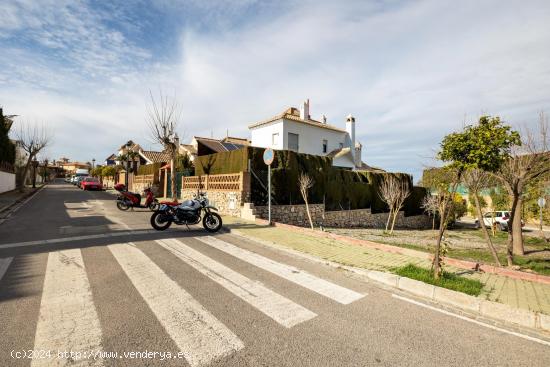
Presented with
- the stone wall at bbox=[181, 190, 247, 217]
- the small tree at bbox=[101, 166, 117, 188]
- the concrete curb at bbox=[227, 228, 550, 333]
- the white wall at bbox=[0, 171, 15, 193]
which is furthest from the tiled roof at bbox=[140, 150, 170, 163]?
the concrete curb at bbox=[227, 228, 550, 333]

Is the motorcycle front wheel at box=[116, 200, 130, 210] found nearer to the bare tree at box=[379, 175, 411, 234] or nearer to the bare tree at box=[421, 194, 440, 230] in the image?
the bare tree at box=[379, 175, 411, 234]

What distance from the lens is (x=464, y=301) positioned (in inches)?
166

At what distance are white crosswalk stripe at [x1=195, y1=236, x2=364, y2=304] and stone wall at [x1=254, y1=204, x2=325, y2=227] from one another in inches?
237

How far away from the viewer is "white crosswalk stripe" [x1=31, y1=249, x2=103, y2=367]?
278cm

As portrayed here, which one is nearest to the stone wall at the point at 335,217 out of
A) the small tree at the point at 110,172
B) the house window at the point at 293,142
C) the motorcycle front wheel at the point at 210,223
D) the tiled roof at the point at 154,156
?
the motorcycle front wheel at the point at 210,223

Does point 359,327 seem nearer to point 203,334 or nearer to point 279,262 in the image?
point 203,334

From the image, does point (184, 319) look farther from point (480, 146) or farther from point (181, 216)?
point (181, 216)

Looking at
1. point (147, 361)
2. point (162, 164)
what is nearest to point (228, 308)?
point (147, 361)

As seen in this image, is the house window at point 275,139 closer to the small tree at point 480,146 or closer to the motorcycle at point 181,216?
the motorcycle at point 181,216

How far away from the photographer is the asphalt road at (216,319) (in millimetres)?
2781

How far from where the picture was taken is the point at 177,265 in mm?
5531

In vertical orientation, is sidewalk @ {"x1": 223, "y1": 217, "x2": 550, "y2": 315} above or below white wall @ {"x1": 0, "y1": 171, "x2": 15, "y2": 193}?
below

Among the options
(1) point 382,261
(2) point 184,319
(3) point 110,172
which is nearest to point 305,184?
(1) point 382,261

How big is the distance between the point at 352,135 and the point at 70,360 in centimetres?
3306
